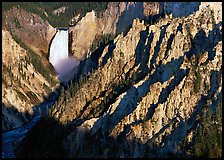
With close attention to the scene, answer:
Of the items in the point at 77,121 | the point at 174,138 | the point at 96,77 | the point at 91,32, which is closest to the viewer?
the point at 174,138

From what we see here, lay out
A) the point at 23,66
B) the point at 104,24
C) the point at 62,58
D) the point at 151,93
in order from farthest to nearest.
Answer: the point at 104,24 < the point at 62,58 < the point at 23,66 < the point at 151,93

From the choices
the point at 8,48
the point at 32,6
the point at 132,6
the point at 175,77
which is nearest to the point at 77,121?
Result: the point at 175,77

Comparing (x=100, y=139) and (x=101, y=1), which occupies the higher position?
(x=101, y=1)

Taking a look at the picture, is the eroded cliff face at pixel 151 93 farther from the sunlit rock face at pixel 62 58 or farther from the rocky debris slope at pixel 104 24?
the sunlit rock face at pixel 62 58

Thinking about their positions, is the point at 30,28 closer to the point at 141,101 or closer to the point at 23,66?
the point at 23,66

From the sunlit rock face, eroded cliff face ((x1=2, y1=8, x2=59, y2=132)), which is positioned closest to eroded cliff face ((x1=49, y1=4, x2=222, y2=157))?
eroded cliff face ((x1=2, y1=8, x2=59, y2=132))

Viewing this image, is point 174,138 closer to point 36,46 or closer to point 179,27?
point 179,27

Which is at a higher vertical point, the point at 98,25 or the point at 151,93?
the point at 98,25

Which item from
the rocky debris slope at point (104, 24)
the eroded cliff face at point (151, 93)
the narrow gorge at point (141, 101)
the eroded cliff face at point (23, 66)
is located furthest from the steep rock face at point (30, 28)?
the eroded cliff face at point (151, 93)

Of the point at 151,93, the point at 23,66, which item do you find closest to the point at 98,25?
the point at 23,66
